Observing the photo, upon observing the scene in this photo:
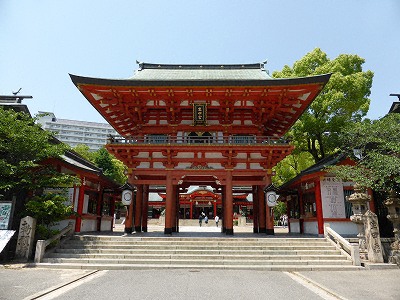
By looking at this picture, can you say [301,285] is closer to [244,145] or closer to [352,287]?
[352,287]

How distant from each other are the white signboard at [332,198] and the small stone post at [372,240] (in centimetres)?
363

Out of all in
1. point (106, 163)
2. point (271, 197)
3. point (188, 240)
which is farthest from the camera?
point (106, 163)

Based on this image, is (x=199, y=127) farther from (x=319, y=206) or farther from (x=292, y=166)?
(x=292, y=166)

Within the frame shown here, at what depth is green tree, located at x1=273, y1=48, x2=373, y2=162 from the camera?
2261 cm

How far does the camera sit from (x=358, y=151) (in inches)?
615

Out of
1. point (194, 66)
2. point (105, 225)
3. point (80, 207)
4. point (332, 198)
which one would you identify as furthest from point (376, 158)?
point (105, 225)

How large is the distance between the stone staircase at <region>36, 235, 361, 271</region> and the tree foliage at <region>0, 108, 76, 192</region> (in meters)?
3.47

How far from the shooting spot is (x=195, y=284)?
28.7 ft

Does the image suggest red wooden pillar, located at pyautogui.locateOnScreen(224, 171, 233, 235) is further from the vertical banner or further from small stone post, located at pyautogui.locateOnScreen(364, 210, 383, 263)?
small stone post, located at pyautogui.locateOnScreen(364, 210, 383, 263)

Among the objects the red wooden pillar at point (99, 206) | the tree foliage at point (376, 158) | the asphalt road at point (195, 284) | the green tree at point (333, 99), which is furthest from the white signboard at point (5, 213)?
the green tree at point (333, 99)

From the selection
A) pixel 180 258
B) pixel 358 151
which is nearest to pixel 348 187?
pixel 358 151

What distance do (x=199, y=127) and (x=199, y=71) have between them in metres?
8.81

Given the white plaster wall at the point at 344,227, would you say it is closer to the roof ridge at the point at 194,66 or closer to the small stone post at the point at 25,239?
the small stone post at the point at 25,239

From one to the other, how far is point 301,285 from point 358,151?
32.4ft
